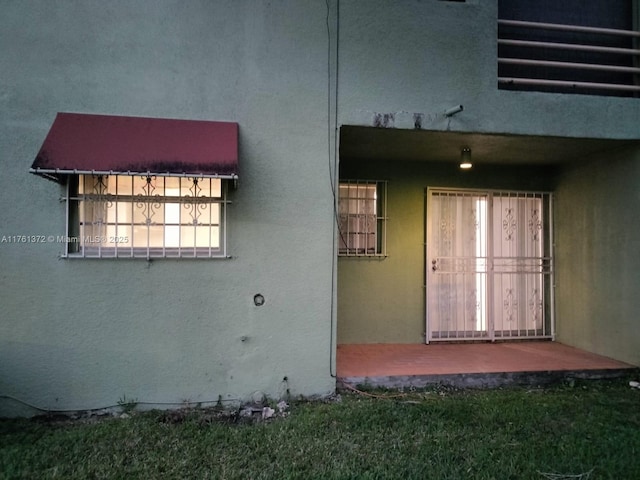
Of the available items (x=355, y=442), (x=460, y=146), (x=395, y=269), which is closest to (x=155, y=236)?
(x=355, y=442)

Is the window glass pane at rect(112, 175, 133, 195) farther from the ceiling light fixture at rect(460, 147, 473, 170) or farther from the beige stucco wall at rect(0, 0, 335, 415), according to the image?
the ceiling light fixture at rect(460, 147, 473, 170)

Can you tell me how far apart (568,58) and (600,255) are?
2.91m

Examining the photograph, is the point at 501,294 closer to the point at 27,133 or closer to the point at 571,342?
the point at 571,342

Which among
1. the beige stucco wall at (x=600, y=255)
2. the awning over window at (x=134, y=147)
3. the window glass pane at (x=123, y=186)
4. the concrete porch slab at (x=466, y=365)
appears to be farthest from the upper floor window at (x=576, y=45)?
the window glass pane at (x=123, y=186)

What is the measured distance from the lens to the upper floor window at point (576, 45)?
5.76 meters

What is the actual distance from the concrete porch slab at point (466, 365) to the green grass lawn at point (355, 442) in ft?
1.31

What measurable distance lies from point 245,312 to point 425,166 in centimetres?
397

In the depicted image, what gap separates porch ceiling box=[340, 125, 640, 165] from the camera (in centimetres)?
525

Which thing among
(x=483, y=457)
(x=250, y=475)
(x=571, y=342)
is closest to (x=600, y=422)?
(x=483, y=457)

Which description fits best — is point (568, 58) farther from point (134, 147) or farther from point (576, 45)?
point (134, 147)

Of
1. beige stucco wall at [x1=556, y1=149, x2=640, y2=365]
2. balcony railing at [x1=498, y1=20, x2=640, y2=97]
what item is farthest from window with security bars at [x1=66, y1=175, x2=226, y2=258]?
beige stucco wall at [x1=556, y1=149, x2=640, y2=365]

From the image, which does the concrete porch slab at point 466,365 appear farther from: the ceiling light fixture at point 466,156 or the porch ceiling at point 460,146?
the porch ceiling at point 460,146

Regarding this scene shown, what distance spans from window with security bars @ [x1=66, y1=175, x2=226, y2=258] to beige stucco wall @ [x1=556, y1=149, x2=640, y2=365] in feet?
17.7

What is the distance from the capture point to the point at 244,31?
466 centimetres
